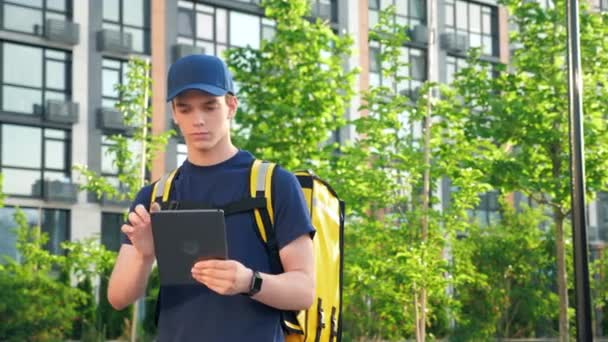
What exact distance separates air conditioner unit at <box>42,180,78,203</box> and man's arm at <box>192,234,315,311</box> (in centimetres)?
3573

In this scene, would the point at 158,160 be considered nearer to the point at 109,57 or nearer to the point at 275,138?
the point at 109,57

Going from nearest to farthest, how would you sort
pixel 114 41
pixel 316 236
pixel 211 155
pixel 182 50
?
pixel 211 155, pixel 316 236, pixel 114 41, pixel 182 50

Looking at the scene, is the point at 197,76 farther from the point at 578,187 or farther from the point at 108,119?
the point at 108,119

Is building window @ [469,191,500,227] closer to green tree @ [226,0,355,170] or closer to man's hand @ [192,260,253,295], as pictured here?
green tree @ [226,0,355,170]

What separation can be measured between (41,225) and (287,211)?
119ft

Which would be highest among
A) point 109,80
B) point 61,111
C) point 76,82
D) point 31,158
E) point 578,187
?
point 109,80

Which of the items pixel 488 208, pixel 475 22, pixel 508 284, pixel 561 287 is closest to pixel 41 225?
pixel 508 284

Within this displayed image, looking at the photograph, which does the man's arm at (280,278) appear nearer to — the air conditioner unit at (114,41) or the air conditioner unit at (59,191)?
the air conditioner unit at (59,191)

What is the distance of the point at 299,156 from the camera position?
24469 millimetres

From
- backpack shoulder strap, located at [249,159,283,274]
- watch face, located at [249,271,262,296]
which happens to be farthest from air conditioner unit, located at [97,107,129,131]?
watch face, located at [249,271,262,296]

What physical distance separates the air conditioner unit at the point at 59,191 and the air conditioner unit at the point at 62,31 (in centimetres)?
470

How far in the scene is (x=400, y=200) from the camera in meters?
24.9

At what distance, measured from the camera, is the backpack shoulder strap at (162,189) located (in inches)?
145

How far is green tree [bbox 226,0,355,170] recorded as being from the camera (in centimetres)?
2420
